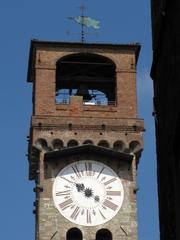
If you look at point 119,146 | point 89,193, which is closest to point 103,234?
point 89,193

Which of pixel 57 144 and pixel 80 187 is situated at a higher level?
pixel 57 144

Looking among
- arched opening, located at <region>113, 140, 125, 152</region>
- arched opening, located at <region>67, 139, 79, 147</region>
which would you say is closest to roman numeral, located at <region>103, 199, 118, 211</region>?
arched opening, located at <region>113, 140, 125, 152</region>

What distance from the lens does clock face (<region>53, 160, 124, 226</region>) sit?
30.3 m

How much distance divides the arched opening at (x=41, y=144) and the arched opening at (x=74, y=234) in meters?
2.82

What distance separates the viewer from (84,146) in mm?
30812

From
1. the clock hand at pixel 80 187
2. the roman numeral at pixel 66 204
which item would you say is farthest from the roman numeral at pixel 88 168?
the roman numeral at pixel 66 204

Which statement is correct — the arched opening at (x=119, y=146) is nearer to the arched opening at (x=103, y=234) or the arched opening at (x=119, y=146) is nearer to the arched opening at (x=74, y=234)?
the arched opening at (x=103, y=234)

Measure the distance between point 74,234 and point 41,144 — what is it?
3.11 meters

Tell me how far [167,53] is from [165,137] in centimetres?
68

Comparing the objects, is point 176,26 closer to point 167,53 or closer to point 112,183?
point 167,53

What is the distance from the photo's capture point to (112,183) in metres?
30.9

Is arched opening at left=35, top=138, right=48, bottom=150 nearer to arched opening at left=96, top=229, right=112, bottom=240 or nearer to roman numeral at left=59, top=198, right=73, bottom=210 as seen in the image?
roman numeral at left=59, top=198, right=73, bottom=210

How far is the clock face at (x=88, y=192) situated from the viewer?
30.3m

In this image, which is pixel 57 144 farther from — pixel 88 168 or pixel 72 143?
pixel 88 168
